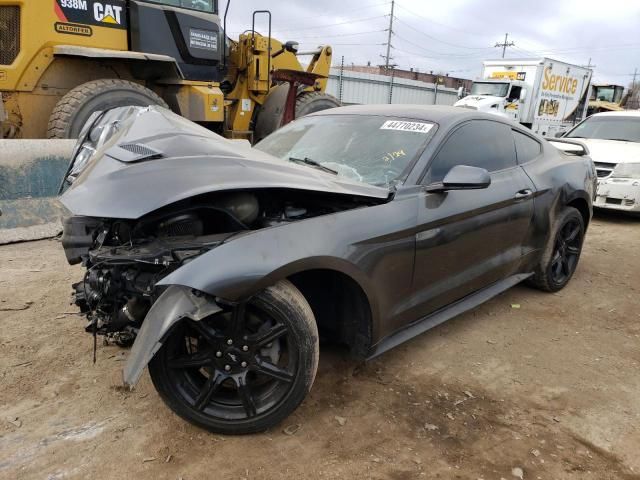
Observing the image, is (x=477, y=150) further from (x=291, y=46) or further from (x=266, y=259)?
(x=291, y=46)

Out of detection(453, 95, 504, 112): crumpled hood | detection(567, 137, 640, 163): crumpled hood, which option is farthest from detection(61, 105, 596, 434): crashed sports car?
detection(453, 95, 504, 112): crumpled hood

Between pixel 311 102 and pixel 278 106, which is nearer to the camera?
pixel 278 106

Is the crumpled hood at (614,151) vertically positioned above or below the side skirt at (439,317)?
above

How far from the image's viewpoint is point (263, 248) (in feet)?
7.37

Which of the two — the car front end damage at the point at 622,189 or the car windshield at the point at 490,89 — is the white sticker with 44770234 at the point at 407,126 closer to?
the car front end damage at the point at 622,189

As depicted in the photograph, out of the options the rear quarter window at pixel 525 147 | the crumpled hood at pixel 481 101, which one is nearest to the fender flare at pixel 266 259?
the rear quarter window at pixel 525 147

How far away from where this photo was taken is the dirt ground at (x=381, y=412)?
7.46ft

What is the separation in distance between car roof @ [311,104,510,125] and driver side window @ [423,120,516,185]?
7cm

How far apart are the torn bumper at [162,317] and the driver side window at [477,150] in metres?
1.55

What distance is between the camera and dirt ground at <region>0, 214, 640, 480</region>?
2.27 metres

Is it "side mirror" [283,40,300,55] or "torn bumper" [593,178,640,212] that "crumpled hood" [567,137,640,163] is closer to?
"torn bumper" [593,178,640,212]

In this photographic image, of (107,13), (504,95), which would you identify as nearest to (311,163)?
(107,13)

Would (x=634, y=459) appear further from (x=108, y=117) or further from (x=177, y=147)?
(x=108, y=117)

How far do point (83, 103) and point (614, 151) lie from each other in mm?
7800
